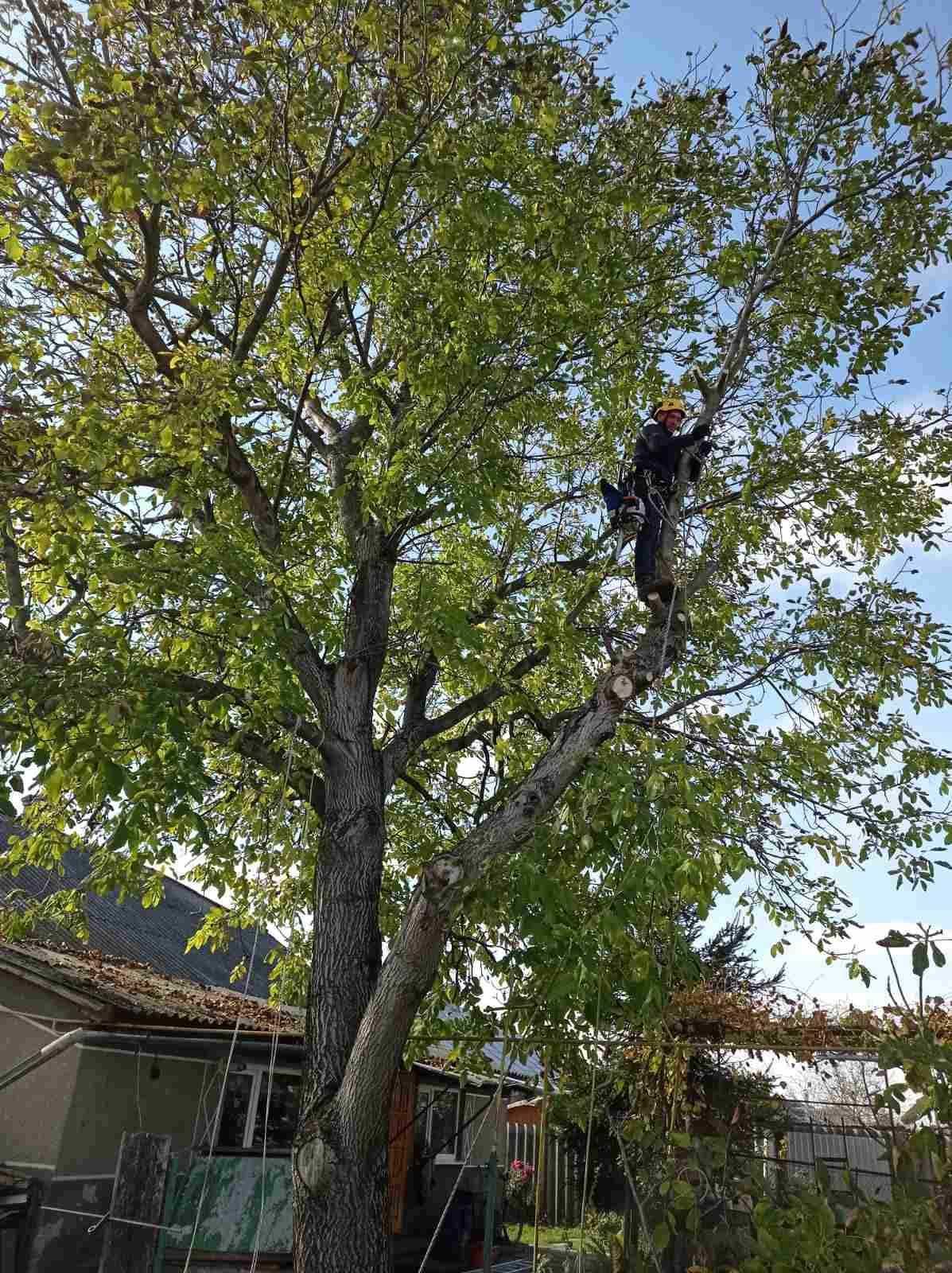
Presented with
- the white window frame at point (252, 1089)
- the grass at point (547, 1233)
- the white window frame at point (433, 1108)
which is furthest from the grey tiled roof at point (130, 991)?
the grass at point (547, 1233)

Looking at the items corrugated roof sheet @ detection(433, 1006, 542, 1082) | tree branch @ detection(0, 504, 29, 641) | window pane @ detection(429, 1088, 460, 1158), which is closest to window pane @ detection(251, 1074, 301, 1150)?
corrugated roof sheet @ detection(433, 1006, 542, 1082)

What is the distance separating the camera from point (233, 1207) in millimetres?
9672

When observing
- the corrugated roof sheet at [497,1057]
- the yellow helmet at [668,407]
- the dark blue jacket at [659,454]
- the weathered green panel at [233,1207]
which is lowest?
the weathered green panel at [233,1207]

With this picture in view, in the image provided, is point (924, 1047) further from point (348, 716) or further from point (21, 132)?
point (21, 132)

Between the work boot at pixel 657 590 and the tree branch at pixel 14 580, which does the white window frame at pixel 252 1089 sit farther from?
the work boot at pixel 657 590

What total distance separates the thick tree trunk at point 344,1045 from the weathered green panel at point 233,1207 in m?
4.09

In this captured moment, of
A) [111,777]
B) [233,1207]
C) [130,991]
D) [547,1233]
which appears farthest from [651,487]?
[547,1233]

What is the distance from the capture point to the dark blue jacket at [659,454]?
20.8 feet

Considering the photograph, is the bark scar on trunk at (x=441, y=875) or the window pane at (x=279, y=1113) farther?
the window pane at (x=279, y=1113)

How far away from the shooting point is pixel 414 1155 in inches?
624

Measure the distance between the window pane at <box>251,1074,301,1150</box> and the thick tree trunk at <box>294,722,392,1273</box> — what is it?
7.01 metres

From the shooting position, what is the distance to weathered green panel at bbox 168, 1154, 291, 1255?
949 cm

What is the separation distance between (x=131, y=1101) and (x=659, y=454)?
1007 cm

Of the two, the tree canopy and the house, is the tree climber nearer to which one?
the tree canopy
